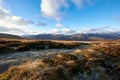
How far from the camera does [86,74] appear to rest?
13.6 m

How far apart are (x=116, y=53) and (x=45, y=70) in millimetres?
11046

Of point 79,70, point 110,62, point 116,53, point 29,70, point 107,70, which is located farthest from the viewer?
point 116,53

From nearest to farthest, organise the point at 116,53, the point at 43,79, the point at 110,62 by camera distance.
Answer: the point at 43,79
the point at 110,62
the point at 116,53

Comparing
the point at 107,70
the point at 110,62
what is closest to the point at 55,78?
the point at 107,70

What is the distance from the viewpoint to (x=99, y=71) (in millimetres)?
14562

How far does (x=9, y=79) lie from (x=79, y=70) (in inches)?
211

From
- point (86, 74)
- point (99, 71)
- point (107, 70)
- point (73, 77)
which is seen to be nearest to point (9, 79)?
point (73, 77)

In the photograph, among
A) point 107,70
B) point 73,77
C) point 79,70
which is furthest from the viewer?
point 107,70

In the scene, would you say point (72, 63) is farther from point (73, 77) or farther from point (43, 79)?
point (43, 79)

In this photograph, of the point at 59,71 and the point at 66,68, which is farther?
the point at 66,68

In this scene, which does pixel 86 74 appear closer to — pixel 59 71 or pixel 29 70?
pixel 59 71

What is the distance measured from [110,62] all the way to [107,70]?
91.7 inches

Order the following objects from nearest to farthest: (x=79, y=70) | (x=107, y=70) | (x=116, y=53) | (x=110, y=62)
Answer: (x=79, y=70) → (x=107, y=70) → (x=110, y=62) → (x=116, y=53)

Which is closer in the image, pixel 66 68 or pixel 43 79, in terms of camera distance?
pixel 43 79
